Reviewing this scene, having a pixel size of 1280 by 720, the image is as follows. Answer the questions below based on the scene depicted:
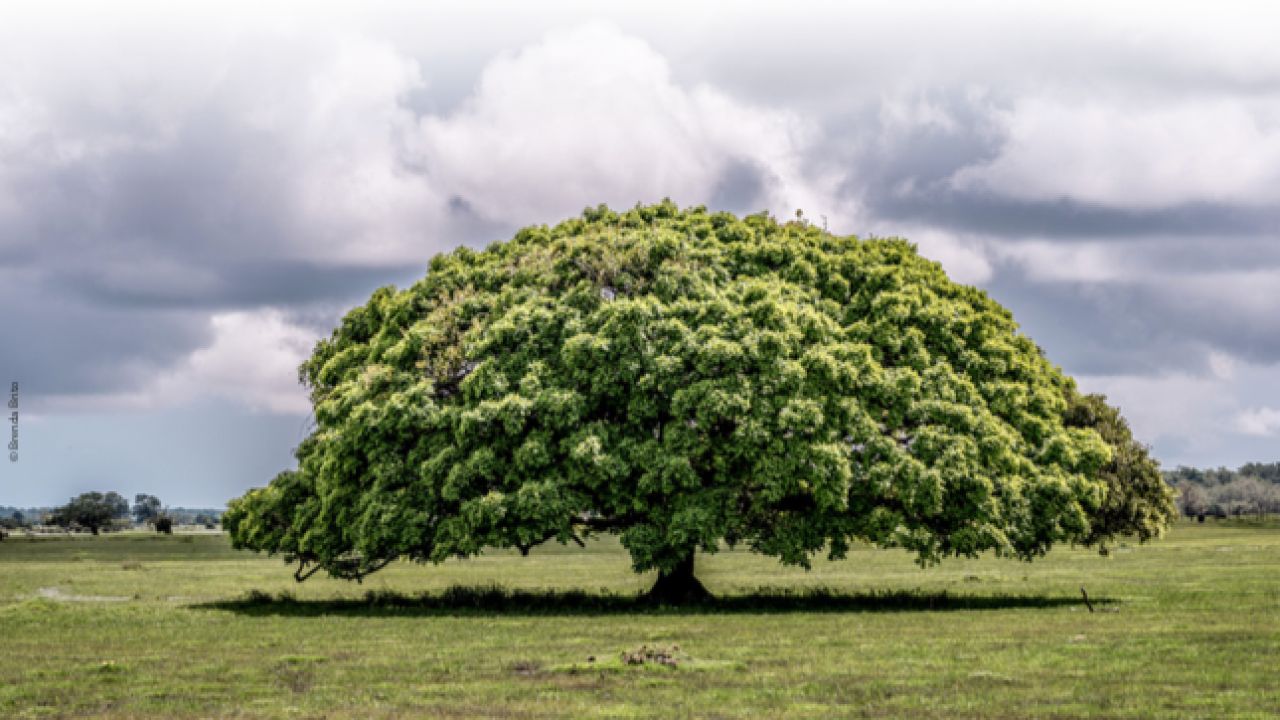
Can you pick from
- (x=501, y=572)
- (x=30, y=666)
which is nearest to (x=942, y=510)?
(x=30, y=666)

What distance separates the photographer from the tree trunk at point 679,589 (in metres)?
40.8

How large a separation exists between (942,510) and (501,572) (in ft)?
136

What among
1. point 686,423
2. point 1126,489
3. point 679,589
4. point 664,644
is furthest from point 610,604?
point 1126,489

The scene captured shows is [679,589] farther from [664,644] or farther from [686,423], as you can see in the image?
[664,644]

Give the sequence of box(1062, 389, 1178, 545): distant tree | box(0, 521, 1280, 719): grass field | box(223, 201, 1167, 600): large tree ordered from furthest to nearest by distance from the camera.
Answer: box(1062, 389, 1178, 545): distant tree, box(223, 201, 1167, 600): large tree, box(0, 521, 1280, 719): grass field

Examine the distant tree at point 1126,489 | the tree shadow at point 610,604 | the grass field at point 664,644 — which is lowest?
the grass field at point 664,644

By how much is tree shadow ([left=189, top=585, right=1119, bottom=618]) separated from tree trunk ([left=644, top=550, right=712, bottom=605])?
379 millimetres

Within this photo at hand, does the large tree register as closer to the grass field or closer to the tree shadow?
the tree shadow

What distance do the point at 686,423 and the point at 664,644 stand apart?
10.4 m

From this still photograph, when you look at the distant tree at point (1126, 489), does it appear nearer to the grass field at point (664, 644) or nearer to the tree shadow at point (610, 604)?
the grass field at point (664, 644)

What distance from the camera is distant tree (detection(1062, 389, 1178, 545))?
221 ft

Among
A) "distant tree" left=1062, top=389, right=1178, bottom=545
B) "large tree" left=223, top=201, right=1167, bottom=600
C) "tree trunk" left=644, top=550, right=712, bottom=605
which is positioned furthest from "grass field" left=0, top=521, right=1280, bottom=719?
"distant tree" left=1062, top=389, right=1178, bottom=545

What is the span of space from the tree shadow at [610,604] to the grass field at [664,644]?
0.46ft

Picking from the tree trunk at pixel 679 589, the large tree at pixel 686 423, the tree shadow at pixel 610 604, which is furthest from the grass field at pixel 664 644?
the large tree at pixel 686 423
